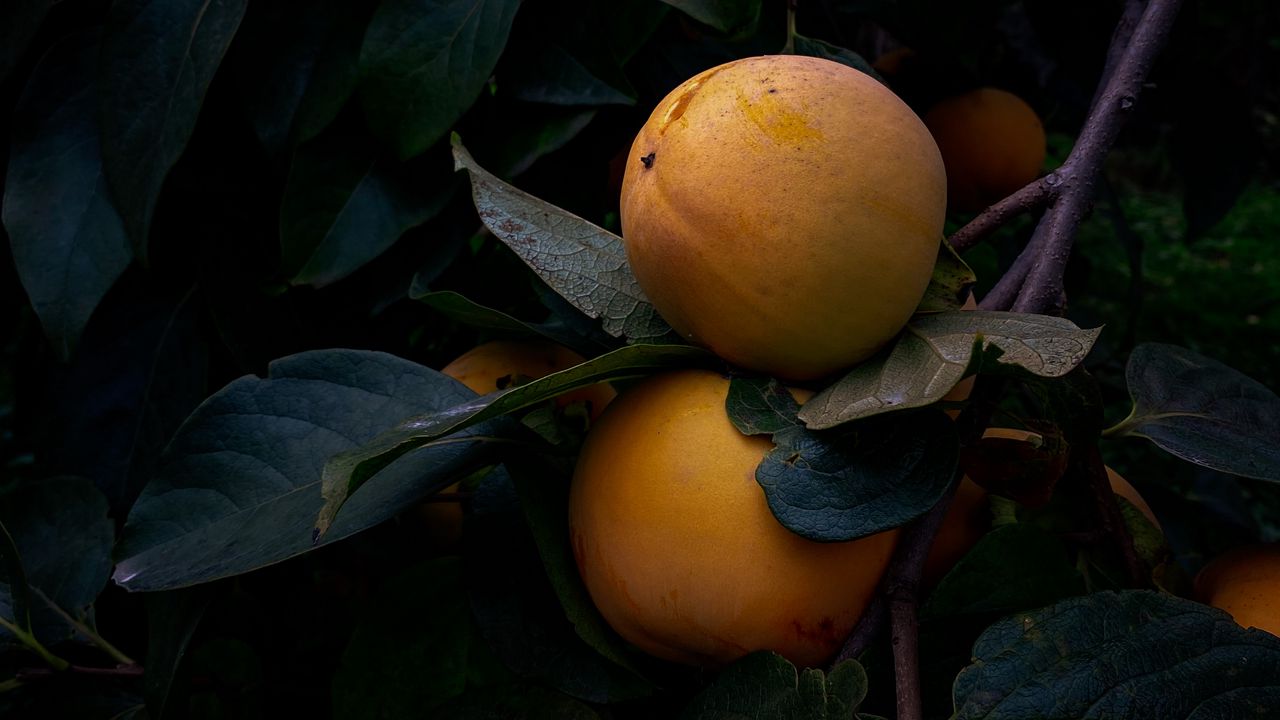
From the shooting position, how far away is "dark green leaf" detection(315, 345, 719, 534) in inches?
23.0

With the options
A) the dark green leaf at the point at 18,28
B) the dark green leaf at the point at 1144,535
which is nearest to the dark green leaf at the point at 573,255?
the dark green leaf at the point at 1144,535

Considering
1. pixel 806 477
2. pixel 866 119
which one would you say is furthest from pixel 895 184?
pixel 806 477

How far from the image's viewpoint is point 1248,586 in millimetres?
728

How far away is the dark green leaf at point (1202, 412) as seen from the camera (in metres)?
0.66

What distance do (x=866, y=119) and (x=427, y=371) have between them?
398mm

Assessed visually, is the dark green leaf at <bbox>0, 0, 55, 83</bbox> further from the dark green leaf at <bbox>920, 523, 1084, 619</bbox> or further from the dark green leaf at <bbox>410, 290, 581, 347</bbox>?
the dark green leaf at <bbox>920, 523, 1084, 619</bbox>

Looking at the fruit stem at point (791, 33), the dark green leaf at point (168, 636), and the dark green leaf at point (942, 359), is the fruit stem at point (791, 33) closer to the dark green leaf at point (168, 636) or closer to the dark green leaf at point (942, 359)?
the dark green leaf at point (942, 359)

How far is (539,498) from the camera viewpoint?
2.39 ft

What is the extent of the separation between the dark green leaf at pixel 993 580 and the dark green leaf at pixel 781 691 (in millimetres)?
98

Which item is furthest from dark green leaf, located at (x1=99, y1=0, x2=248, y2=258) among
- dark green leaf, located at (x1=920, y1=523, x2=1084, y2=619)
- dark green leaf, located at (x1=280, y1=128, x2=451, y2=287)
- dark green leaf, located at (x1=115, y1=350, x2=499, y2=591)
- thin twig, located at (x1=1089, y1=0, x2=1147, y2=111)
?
thin twig, located at (x1=1089, y1=0, x2=1147, y2=111)

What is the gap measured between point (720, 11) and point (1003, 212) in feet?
1.11

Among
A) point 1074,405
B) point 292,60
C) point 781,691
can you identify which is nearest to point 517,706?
point 781,691

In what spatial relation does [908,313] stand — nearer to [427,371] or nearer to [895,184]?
[895,184]

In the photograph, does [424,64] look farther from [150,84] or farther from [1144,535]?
[1144,535]
